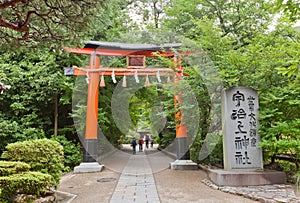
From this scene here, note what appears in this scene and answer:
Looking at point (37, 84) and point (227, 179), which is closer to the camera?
point (227, 179)

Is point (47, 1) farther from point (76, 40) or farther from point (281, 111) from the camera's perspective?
point (281, 111)

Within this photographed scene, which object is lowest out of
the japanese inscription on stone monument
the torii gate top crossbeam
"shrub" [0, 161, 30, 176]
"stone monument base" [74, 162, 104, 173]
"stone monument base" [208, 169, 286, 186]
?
"stone monument base" [74, 162, 104, 173]

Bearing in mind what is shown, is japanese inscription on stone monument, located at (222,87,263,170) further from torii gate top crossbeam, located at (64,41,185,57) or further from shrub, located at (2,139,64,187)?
shrub, located at (2,139,64,187)

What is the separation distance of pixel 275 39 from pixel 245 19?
15.7 ft

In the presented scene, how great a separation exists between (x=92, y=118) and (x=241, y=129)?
19.3 feet

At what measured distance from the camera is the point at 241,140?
6500 mm

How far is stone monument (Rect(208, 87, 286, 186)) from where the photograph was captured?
5918 millimetres

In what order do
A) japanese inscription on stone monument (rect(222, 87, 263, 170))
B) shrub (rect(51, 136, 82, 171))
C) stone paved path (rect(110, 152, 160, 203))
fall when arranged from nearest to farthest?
stone paved path (rect(110, 152, 160, 203))
japanese inscription on stone monument (rect(222, 87, 263, 170))
shrub (rect(51, 136, 82, 171))

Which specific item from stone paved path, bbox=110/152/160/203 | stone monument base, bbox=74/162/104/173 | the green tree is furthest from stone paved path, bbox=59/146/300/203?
the green tree

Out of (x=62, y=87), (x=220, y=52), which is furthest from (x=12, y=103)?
(x=220, y=52)

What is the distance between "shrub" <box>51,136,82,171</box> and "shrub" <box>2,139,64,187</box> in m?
4.59

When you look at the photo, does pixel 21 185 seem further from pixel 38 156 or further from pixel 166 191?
pixel 166 191

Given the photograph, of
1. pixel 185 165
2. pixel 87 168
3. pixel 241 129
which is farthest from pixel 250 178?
pixel 87 168

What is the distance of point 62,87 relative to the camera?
9.97 metres
